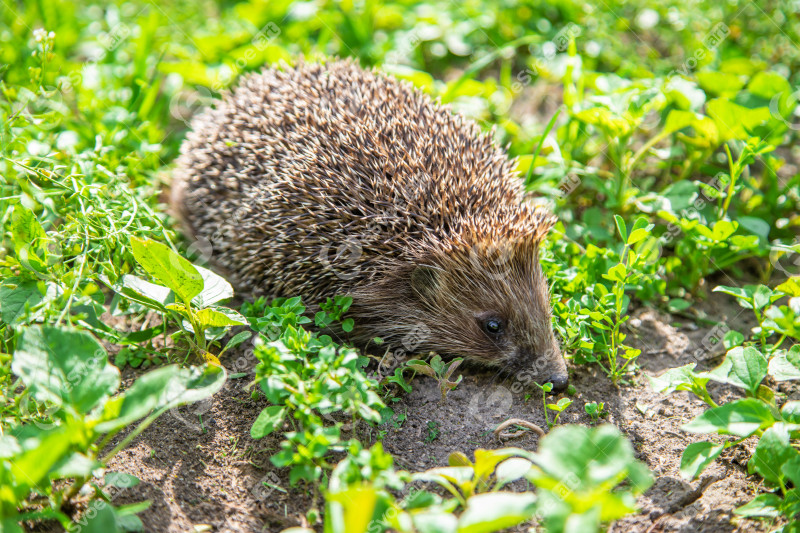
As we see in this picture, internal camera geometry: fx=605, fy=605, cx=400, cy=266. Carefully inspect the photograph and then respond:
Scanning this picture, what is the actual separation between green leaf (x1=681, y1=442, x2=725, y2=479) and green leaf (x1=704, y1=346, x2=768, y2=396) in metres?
0.31

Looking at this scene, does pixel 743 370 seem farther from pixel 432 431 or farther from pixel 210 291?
pixel 210 291

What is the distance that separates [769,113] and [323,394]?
3.60 metres

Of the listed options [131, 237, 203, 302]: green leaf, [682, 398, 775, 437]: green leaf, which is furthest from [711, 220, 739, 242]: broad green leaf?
[131, 237, 203, 302]: green leaf

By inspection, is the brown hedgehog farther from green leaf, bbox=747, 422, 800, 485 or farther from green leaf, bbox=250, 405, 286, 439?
green leaf, bbox=250, 405, 286, 439

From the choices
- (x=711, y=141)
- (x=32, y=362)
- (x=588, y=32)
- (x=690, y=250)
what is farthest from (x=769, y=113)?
(x=32, y=362)

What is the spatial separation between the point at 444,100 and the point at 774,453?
352 cm

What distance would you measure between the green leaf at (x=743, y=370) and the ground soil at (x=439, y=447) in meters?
0.51

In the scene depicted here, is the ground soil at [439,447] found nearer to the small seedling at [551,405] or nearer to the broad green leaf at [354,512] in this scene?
the small seedling at [551,405]

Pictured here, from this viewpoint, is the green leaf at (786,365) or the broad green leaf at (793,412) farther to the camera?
the green leaf at (786,365)

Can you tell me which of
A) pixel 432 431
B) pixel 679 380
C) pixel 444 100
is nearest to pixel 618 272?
pixel 679 380

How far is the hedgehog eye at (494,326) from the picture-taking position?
3842mm

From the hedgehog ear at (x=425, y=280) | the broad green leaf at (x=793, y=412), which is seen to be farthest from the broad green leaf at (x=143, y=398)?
the broad green leaf at (x=793, y=412)

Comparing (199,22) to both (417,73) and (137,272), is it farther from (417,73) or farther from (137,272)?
(137,272)

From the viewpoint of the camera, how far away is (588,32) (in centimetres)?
587
